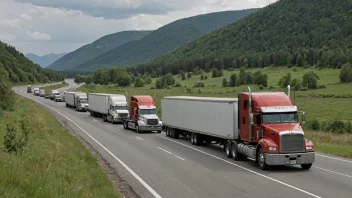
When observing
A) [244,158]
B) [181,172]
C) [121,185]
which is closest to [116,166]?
[181,172]

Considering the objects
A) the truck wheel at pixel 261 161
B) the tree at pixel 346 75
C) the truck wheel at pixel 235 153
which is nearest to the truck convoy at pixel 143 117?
the truck wheel at pixel 235 153

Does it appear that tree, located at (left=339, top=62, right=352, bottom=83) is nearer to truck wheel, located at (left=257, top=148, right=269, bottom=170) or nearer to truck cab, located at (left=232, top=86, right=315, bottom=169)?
truck cab, located at (left=232, top=86, right=315, bottom=169)

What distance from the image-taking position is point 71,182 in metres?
15.1

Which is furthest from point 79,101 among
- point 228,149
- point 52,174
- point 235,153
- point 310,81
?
point 310,81

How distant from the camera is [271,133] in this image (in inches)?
836

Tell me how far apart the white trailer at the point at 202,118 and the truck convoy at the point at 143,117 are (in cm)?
295

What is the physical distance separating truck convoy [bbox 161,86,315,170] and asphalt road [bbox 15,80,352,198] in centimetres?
64

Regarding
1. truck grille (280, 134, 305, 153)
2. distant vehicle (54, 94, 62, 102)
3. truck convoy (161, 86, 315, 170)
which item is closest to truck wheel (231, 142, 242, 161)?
truck convoy (161, 86, 315, 170)

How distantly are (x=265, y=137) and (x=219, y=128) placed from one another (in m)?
5.15

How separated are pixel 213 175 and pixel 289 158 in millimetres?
3600

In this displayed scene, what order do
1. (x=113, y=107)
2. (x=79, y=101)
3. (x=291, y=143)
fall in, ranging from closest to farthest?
(x=291, y=143), (x=113, y=107), (x=79, y=101)

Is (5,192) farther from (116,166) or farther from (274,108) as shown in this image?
(274,108)

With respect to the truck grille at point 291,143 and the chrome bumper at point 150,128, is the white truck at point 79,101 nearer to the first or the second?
the chrome bumper at point 150,128

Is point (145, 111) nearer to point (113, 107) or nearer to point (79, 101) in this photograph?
point (113, 107)
